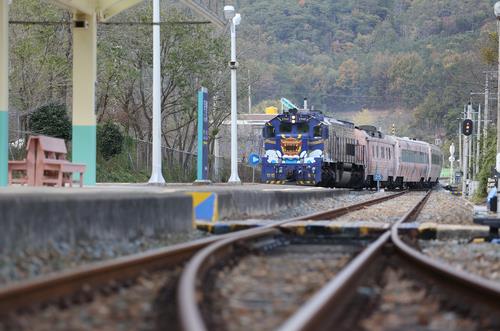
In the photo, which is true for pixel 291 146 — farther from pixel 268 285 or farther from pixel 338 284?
pixel 338 284

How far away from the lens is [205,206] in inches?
711

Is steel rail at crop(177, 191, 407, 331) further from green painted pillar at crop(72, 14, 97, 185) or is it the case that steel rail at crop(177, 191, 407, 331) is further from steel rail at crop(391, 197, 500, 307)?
green painted pillar at crop(72, 14, 97, 185)

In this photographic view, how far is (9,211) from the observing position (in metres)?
9.67

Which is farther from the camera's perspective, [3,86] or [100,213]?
[3,86]

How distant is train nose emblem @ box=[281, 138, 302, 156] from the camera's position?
42.6m

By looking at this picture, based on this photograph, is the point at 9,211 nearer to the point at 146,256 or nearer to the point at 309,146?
the point at 146,256

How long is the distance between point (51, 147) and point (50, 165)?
586 mm

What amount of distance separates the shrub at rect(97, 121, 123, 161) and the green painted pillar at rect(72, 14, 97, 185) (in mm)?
15097

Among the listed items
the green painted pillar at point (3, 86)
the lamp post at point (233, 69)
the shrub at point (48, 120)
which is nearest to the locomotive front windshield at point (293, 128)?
the lamp post at point (233, 69)

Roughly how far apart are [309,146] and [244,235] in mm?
28544

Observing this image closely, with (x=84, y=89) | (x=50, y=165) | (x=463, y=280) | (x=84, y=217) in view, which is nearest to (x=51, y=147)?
(x=50, y=165)

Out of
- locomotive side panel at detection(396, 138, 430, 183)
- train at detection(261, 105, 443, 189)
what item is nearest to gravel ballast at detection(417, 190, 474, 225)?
train at detection(261, 105, 443, 189)

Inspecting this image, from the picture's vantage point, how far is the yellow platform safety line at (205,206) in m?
17.9

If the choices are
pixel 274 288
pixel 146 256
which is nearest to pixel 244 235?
pixel 146 256
